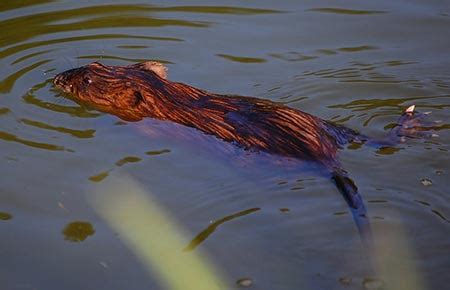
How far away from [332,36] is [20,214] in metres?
2.99

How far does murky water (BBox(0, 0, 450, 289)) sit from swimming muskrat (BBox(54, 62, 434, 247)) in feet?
0.36

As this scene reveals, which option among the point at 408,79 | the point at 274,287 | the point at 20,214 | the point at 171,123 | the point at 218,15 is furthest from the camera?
the point at 218,15

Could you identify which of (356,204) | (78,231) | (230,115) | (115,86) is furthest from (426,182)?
(115,86)

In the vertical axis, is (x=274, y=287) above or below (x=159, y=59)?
below

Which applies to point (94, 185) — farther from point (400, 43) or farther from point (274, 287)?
point (400, 43)

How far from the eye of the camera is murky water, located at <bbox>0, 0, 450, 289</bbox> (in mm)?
3902

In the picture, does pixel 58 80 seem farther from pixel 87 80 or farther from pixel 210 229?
pixel 210 229

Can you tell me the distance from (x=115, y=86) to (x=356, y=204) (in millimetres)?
1954

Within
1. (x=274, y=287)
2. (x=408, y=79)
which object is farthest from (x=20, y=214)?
(x=408, y=79)

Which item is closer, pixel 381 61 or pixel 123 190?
pixel 123 190

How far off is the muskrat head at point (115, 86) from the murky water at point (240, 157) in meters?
0.09

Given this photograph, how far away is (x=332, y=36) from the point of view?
6324 millimetres

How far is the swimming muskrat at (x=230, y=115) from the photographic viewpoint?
14.5 feet

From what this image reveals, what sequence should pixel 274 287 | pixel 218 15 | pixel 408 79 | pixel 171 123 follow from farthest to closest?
pixel 218 15, pixel 408 79, pixel 171 123, pixel 274 287
